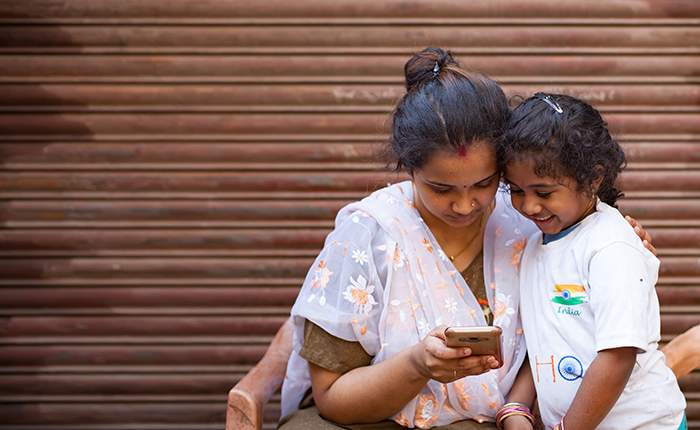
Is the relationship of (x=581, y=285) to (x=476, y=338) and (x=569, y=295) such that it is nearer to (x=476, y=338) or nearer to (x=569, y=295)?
(x=569, y=295)

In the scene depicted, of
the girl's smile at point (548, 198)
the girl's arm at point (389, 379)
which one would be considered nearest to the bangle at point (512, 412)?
the girl's arm at point (389, 379)

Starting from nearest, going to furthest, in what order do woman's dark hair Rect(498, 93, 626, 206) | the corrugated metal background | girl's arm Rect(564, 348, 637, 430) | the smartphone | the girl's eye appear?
the smartphone
girl's arm Rect(564, 348, 637, 430)
woman's dark hair Rect(498, 93, 626, 206)
the girl's eye
the corrugated metal background

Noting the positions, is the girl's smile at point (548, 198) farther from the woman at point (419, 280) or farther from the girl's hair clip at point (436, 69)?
the girl's hair clip at point (436, 69)

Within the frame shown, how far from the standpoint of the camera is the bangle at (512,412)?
5.26 feet

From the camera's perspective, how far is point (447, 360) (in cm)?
132

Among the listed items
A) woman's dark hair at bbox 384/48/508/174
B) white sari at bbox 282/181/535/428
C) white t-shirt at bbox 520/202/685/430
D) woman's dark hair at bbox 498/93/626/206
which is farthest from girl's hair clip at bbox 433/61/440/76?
white t-shirt at bbox 520/202/685/430

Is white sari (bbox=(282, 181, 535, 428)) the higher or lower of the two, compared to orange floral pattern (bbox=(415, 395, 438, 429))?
higher

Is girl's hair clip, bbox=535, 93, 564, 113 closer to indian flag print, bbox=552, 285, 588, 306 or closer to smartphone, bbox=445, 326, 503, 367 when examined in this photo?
indian flag print, bbox=552, 285, 588, 306

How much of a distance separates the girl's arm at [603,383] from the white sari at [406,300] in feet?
1.12

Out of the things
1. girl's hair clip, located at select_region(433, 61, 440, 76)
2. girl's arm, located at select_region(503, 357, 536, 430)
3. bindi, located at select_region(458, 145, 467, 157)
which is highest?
girl's hair clip, located at select_region(433, 61, 440, 76)

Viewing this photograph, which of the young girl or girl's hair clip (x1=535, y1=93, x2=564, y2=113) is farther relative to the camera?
girl's hair clip (x1=535, y1=93, x2=564, y2=113)

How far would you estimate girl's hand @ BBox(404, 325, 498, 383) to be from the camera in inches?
50.5

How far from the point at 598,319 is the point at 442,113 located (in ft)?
2.50

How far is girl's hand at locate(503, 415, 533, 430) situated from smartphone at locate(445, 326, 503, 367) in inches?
17.3
